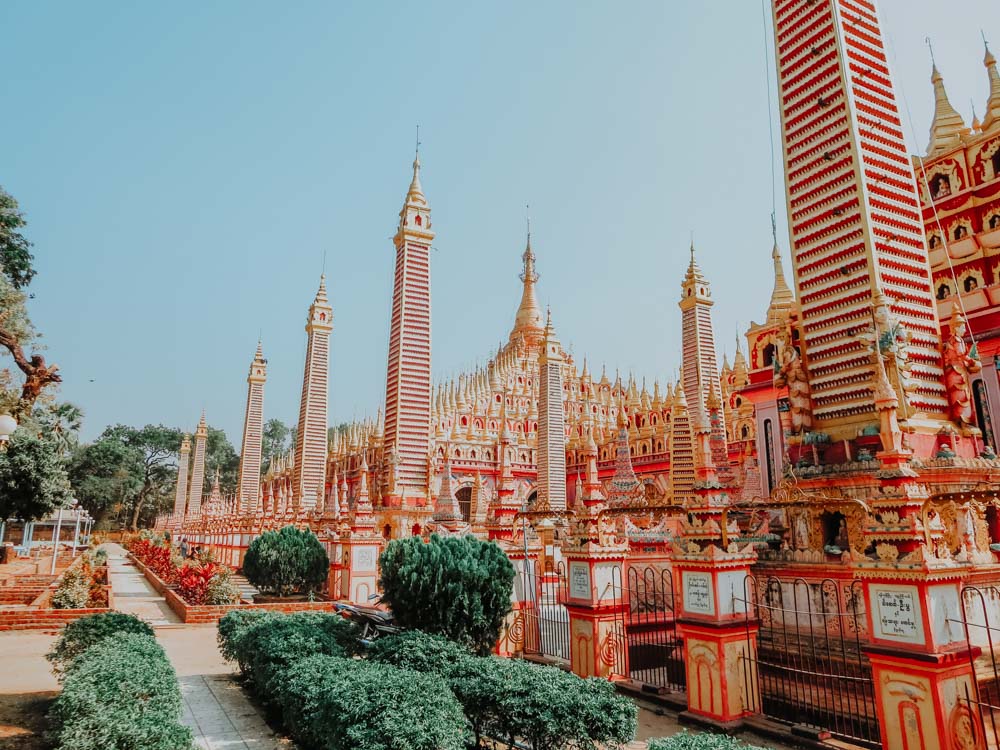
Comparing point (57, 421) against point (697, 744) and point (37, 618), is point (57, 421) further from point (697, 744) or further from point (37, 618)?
point (697, 744)

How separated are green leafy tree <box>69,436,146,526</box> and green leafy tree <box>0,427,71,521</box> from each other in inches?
2123

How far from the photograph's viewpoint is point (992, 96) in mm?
18219

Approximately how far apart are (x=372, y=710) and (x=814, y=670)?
5285mm

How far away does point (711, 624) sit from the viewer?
7.99 m

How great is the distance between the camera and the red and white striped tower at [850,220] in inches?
541

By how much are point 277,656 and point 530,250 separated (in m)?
46.8

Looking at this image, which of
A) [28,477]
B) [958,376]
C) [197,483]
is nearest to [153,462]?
[197,483]

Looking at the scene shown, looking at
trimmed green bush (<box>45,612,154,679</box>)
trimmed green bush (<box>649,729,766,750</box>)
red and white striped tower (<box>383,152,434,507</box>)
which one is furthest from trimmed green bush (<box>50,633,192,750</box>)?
red and white striped tower (<box>383,152,434,507</box>)

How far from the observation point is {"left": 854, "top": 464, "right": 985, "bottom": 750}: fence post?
5875mm

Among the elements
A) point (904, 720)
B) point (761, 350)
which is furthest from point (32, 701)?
point (761, 350)

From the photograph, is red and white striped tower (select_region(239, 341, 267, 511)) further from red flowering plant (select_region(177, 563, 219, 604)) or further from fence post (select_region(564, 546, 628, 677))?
fence post (select_region(564, 546, 628, 677))

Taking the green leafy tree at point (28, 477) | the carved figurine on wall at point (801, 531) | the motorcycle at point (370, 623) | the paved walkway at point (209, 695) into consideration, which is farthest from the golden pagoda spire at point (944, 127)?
the green leafy tree at point (28, 477)

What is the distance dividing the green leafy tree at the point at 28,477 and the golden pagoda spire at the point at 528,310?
35.0 m

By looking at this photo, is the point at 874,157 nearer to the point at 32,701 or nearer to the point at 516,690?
the point at 516,690
